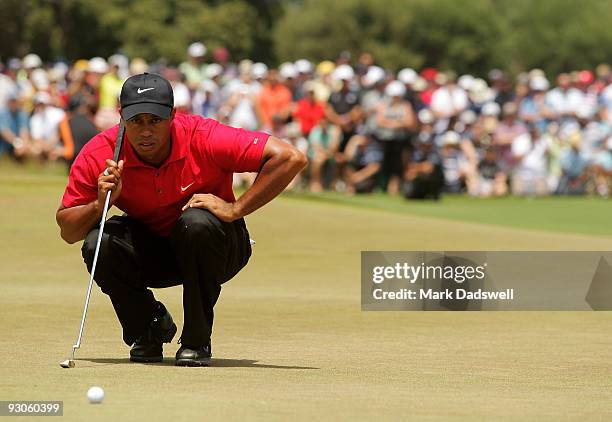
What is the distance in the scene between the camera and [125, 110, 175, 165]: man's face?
7.96 m

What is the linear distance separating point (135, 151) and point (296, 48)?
84214 mm

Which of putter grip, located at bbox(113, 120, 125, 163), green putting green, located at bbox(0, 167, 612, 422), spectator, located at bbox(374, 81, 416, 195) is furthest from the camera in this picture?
spectator, located at bbox(374, 81, 416, 195)

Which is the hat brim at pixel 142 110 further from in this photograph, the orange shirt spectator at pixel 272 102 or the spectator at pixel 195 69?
the spectator at pixel 195 69

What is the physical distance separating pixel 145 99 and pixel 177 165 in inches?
16.3

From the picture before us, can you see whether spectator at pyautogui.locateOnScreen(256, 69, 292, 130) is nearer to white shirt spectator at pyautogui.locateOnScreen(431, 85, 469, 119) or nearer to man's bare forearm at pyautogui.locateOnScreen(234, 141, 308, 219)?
white shirt spectator at pyautogui.locateOnScreen(431, 85, 469, 119)

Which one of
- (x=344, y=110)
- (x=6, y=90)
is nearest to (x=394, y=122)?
(x=344, y=110)

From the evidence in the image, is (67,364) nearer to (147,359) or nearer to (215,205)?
(147,359)

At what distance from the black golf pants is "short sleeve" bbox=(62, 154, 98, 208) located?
0.18m

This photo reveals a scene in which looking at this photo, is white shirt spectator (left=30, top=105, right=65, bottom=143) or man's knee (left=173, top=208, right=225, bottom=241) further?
white shirt spectator (left=30, top=105, right=65, bottom=143)

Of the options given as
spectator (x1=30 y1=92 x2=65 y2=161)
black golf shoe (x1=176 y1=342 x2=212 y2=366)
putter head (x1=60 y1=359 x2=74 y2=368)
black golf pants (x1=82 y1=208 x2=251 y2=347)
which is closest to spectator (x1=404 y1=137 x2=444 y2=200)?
spectator (x1=30 y1=92 x2=65 y2=161)

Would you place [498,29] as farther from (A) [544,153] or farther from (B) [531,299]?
(B) [531,299]

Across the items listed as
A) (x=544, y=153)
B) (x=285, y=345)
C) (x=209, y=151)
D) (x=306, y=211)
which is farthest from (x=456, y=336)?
(x=544, y=153)

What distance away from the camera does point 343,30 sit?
90688mm

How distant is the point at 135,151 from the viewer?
26.6 ft
